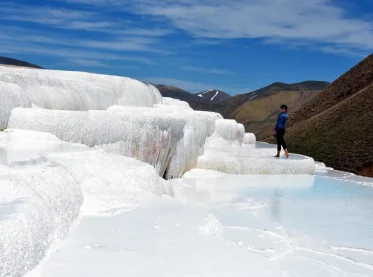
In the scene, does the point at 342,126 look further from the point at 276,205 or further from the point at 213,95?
the point at 213,95

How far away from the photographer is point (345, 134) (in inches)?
1191

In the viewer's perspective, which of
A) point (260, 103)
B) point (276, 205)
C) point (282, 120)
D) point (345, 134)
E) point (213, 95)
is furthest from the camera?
point (213, 95)

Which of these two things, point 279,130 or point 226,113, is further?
point 226,113

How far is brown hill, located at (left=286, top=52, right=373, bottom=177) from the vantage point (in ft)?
87.6

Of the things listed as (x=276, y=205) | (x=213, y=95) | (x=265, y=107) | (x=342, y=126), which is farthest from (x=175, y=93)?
(x=276, y=205)

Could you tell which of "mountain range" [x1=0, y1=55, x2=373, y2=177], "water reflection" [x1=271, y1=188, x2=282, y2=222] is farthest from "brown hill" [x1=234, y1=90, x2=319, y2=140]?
"water reflection" [x1=271, y1=188, x2=282, y2=222]

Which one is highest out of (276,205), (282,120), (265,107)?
(265,107)

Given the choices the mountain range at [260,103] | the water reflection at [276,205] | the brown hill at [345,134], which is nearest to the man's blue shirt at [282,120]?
the water reflection at [276,205]

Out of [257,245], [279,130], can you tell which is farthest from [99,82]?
[257,245]

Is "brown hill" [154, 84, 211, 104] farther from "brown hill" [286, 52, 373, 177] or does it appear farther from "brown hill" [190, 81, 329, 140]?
"brown hill" [286, 52, 373, 177]

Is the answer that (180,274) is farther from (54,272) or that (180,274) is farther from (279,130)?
(279,130)

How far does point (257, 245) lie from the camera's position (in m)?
4.61

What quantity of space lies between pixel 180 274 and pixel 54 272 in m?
0.70

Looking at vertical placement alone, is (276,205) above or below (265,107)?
below
